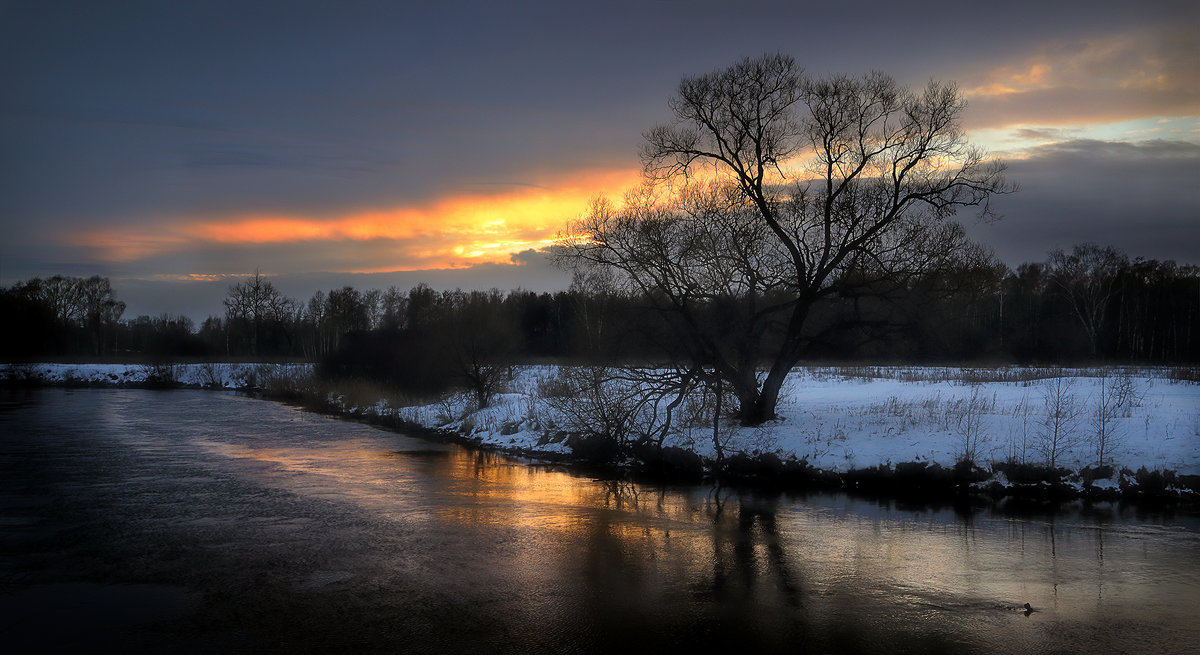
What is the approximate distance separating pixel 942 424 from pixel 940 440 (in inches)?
48.8

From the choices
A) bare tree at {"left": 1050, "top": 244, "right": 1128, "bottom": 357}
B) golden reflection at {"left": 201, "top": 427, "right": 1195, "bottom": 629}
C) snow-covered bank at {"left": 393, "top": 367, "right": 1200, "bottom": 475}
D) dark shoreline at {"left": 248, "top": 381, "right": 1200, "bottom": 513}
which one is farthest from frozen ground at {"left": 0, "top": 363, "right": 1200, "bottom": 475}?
bare tree at {"left": 1050, "top": 244, "right": 1128, "bottom": 357}

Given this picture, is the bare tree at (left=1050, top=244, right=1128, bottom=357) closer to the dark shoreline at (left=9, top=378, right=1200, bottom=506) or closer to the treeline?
the treeline

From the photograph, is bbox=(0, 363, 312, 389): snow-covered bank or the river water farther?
bbox=(0, 363, 312, 389): snow-covered bank

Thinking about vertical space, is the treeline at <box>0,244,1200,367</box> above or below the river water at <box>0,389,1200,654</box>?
above

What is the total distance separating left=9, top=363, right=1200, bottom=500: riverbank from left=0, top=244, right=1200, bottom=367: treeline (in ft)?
6.63

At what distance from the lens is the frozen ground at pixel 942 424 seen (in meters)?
16.3

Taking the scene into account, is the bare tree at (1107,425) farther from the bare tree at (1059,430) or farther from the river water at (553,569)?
the river water at (553,569)

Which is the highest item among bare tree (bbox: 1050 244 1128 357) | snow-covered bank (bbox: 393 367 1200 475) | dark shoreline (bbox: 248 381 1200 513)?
bare tree (bbox: 1050 244 1128 357)

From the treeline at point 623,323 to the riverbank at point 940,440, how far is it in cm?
202

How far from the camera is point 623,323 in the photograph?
A: 20547 millimetres

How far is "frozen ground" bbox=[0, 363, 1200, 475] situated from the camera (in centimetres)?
1633

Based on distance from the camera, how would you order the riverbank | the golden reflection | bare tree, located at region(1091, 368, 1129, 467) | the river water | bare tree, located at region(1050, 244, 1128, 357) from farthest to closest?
bare tree, located at region(1050, 244, 1128, 357), bare tree, located at region(1091, 368, 1129, 467), the riverbank, the golden reflection, the river water

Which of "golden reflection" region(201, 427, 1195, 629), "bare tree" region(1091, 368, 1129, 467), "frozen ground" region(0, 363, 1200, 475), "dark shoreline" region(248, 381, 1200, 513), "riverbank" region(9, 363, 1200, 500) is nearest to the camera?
"golden reflection" region(201, 427, 1195, 629)

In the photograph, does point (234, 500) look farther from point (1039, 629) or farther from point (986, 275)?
point (986, 275)
